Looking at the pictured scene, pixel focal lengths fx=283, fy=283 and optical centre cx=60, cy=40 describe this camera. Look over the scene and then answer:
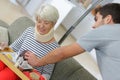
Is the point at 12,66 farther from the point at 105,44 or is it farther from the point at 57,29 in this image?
the point at 57,29

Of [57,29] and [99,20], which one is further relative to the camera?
[57,29]

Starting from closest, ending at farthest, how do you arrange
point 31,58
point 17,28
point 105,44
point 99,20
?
1. point 105,44
2. point 99,20
3. point 31,58
4. point 17,28

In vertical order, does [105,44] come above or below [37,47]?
above

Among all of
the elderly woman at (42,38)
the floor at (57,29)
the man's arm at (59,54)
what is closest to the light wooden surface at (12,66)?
the man's arm at (59,54)

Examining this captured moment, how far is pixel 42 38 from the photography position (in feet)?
7.18

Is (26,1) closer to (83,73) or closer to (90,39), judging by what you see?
(83,73)

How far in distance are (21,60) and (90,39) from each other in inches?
20.3

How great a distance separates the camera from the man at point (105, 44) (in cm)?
174

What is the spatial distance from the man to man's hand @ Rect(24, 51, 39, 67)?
0.15 metres

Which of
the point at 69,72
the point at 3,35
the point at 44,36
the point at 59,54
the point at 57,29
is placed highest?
the point at 59,54

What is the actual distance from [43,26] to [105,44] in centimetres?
57

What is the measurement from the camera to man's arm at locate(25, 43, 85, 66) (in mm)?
1794

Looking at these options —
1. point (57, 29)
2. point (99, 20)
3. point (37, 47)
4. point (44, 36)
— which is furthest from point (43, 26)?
point (57, 29)

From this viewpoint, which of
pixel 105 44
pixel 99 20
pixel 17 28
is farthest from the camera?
pixel 17 28
